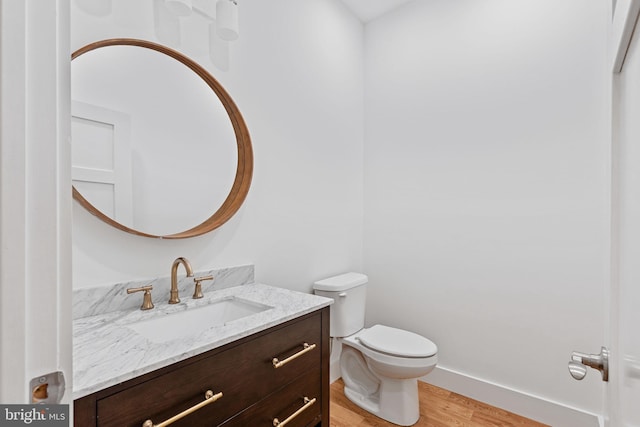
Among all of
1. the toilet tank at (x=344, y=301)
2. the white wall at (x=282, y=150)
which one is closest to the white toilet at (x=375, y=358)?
the toilet tank at (x=344, y=301)

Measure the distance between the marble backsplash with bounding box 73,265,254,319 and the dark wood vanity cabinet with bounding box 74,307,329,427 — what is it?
19.0 inches

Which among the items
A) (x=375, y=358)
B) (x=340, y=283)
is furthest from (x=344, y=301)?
(x=375, y=358)

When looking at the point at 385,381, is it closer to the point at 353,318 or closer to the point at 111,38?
the point at 353,318

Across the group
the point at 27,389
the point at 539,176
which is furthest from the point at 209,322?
the point at 539,176

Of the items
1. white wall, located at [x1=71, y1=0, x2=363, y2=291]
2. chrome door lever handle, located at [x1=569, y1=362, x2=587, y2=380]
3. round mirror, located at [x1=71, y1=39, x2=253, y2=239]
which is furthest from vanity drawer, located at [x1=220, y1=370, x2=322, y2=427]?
chrome door lever handle, located at [x1=569, y1=362, x2=587, y2=380]

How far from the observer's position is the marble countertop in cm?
74

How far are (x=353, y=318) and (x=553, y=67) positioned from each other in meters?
1.88

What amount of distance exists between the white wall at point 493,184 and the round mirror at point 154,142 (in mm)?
1283

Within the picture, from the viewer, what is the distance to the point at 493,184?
1996 mm

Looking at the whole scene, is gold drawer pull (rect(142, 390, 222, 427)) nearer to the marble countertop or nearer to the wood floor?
the marble countertop

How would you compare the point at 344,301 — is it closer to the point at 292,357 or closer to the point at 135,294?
the point at 292,357

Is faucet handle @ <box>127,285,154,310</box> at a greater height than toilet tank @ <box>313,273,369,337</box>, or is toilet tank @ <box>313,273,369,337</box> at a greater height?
faucet handle @ <box>127,285,154,310</box>

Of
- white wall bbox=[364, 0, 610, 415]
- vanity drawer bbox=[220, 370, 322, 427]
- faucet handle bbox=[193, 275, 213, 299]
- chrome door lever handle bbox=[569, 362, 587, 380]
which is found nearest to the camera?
chrome door lever handle bbox=[569, 362, 587, 380]

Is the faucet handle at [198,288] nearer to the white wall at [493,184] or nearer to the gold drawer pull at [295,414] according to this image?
the gold drawer pull at [295,414]
